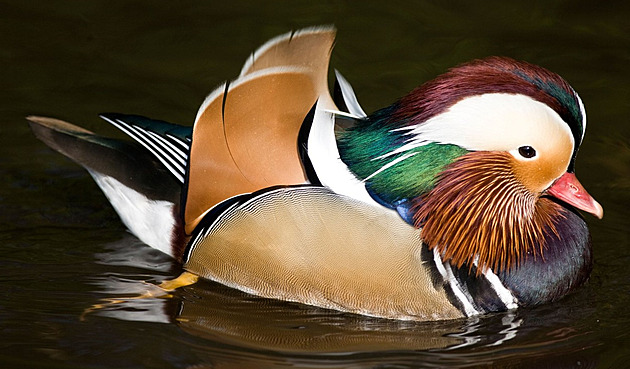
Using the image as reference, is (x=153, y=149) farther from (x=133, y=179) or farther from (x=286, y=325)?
(x=286, y=325)

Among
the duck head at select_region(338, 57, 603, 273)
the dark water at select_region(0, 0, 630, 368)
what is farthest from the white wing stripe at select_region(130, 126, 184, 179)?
the duck head at select_region(338, 57, 603, 273)

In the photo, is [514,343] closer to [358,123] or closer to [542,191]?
[542,191]

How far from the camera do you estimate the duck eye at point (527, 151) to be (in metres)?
4.05

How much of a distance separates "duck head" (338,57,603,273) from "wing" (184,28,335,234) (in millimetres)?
247

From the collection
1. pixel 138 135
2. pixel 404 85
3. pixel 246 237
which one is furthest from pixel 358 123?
pixel 404 85

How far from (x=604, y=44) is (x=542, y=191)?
8.87 ft

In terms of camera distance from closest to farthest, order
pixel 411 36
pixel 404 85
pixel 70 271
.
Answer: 1. pixel 70 271
2. pixel 404 85
3. pixel 411 36

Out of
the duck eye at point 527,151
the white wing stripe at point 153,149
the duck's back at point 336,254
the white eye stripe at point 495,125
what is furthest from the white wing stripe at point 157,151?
the duck eye at point 527,151

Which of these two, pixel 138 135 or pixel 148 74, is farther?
pixel 148 74

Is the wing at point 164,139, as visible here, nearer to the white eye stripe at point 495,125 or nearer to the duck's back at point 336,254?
the duck's back at point 336,254

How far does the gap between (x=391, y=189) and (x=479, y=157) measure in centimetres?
38

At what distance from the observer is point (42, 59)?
20.8ft

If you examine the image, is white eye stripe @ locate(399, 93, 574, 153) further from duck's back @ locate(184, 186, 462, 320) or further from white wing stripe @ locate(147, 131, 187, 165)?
white wing stripe @ locate(147, 131, 187, 165)

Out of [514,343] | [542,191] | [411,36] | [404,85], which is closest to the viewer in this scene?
[514,343]
